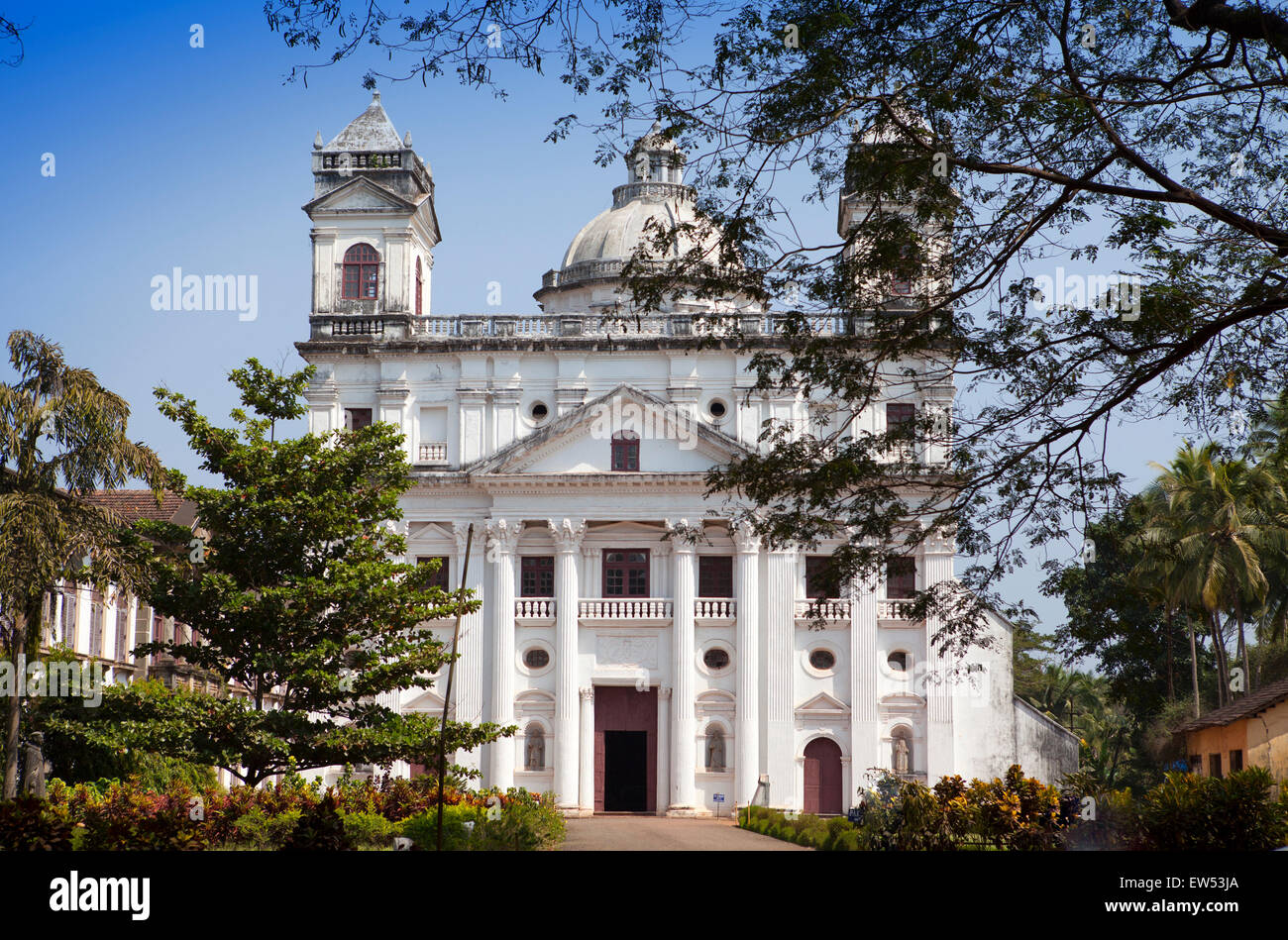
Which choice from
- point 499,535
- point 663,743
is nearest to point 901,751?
point 663,743

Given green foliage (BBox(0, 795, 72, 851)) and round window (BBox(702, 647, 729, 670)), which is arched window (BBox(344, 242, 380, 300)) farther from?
green foliage (BBox(0, 795, 72, 851))

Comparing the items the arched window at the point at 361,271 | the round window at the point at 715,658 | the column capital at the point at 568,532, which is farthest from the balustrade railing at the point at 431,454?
the round window at the point at 715,658

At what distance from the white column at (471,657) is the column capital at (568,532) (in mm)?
2140

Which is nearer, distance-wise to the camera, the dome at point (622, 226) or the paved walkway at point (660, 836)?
the paved walkway at point (660, 836)

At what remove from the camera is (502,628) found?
4162cm

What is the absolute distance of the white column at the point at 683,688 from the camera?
4041 centimetres

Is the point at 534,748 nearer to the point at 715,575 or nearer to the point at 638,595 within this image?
the point at 638,595

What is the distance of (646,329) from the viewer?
43.1 meters

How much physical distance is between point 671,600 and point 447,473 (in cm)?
730

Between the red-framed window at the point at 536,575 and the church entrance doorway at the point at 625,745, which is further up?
the red-framed window at the point at 536,575

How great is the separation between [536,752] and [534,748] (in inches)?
5.2

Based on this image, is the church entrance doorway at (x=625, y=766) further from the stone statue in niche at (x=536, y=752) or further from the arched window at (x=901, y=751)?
the arched window at (x=901, y=751)

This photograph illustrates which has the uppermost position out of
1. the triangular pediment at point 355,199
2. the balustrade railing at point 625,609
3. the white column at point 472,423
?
the triangular pediment at point 355,199
